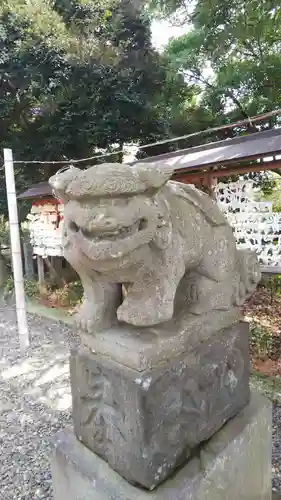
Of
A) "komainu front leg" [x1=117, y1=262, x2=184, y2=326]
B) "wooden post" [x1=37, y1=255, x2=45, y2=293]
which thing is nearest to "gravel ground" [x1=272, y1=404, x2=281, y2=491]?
"komainu front leg" [x1=117, y1=262, x2=184, y2=326]

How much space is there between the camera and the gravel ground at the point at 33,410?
2.17 metres

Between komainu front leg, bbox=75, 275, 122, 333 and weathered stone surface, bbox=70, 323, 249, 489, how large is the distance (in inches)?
5.2

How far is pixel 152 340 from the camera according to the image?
1.22 m

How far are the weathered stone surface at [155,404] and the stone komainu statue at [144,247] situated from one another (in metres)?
0.18

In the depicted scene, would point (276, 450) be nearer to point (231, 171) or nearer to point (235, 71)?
point (231, 171)

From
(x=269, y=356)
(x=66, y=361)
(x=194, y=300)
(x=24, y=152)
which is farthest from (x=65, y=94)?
(x=194, y=300)

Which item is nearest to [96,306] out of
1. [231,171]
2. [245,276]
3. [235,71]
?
[245,276]

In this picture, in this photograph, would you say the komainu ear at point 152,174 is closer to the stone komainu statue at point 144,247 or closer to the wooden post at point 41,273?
the stone komainu statue at point 144,247

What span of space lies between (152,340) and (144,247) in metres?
0.34

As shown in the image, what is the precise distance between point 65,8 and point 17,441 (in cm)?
739

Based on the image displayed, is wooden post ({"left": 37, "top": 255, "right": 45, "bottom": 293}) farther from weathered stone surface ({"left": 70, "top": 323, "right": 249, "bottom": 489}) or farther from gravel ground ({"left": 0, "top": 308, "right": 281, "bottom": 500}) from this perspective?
weathered stone surface ({"left": 70, "top": 323, "right": 249, "bottom": 489})

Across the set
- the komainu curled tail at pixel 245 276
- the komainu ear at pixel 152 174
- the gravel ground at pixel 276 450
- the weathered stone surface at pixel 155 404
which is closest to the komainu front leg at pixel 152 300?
the weathered stone surface at pixel 155 404

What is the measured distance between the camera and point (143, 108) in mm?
6973

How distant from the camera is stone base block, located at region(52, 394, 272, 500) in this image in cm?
125
